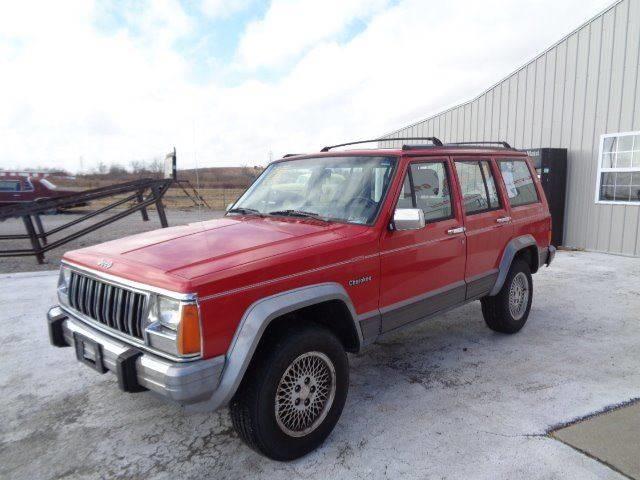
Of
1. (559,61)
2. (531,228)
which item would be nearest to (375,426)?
(531,228)

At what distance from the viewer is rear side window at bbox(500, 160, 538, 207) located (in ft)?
15.7

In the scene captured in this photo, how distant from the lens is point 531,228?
498cm

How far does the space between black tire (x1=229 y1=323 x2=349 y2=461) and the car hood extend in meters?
0.52

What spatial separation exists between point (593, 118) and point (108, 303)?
9857mm

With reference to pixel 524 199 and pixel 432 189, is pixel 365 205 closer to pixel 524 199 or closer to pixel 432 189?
pixel 432 189

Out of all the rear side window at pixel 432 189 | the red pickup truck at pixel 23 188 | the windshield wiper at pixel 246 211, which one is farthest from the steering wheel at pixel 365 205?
the red pickup truck at pixel 23 188

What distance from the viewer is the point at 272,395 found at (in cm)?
261

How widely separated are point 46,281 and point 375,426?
6518 mm

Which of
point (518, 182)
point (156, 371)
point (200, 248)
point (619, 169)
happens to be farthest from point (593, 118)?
point (156, 371)

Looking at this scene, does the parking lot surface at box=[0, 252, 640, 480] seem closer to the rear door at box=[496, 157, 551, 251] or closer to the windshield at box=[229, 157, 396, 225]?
the rear door at box=[496, 157, 551, 251]

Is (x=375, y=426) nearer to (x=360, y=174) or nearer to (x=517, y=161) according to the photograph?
(x=360, y=174)

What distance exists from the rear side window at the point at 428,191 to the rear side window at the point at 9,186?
19942 millimetres

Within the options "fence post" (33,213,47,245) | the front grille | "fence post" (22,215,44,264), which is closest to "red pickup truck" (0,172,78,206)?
"fence post" (33,213,47,245)

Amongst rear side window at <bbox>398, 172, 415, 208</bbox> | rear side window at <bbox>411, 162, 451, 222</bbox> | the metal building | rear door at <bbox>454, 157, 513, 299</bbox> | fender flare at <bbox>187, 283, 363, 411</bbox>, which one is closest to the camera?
fender flare at <bbox>187, 283, 363, 411</bbox>
